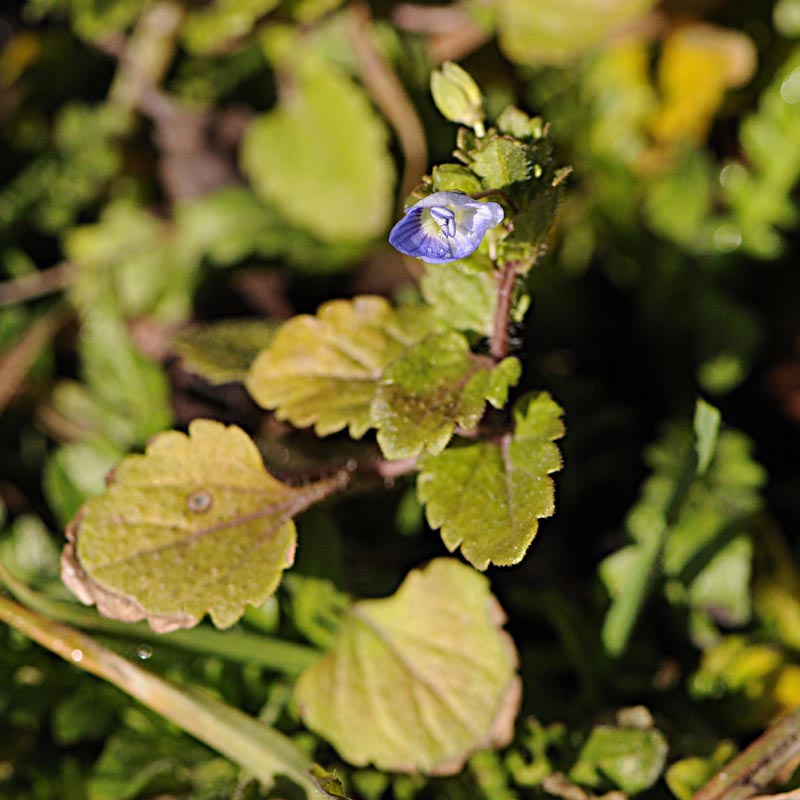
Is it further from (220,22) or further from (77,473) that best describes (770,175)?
(77,473)

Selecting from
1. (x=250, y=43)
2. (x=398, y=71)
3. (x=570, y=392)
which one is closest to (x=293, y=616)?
(x=570, y=392)

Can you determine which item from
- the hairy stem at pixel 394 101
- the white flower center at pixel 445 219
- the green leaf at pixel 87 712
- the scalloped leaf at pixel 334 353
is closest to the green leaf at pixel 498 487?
the scalloped leaf at pixel 334 353

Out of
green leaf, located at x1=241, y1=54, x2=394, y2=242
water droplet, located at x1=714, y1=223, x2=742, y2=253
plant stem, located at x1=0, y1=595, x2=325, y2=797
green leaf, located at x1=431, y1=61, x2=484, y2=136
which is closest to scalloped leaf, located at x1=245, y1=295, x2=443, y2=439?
green leaf, located at x1=431, y1=61, x2=484, y2=136

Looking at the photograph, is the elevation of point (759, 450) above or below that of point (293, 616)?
below

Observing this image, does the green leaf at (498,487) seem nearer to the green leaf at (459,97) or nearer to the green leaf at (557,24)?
the green leaf at (459,97)

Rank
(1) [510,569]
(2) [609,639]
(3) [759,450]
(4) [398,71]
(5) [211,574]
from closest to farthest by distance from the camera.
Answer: (5) [211,574]
(2) [609,639]
(1) [510,569]
(3) [759,450]
(4) [398,71]

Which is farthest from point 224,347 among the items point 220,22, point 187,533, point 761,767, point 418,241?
point 761,767

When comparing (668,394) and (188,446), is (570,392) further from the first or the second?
(188,446)
